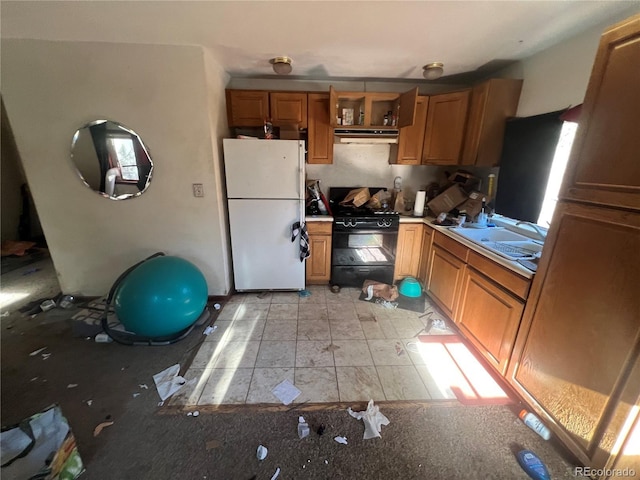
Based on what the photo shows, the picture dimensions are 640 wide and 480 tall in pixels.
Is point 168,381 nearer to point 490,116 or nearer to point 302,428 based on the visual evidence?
point 302,428

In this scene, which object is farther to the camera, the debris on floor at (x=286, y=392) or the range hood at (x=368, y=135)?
the range hood at (x=368, y=135)

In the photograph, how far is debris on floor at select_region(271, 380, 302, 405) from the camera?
5.33ft

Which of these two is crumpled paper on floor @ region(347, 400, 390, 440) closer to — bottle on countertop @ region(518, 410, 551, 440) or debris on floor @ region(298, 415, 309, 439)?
debris on floor @ region(298, 415, 309, 439)

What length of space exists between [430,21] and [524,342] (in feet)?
7.11

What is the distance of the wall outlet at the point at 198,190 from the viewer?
94.9 inches

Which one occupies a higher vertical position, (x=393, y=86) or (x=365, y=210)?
(x=393, y=86)

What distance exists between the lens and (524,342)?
1.53 m

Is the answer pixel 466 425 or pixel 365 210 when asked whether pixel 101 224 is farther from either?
pixel 466 425

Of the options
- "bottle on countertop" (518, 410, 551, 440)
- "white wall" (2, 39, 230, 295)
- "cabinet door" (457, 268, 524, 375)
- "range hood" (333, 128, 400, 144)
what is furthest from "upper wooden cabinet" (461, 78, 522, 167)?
"white wall" (2, 39, 230, 295)

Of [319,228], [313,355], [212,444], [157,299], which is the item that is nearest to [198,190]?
[157,299]

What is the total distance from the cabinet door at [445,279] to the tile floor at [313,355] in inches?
7.6

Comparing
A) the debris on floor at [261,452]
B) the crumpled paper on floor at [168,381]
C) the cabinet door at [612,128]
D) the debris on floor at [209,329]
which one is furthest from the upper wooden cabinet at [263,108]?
the debris on floor at [261,452]

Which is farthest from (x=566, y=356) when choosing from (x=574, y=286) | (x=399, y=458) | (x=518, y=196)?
(x=518, y=196)

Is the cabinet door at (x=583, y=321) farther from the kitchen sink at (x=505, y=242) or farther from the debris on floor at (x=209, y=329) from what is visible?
the debris on floor at (x=209, y=329)
